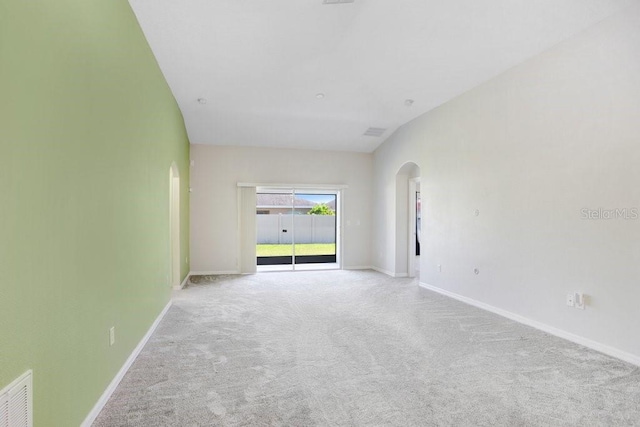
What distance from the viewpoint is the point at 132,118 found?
3.21 meters

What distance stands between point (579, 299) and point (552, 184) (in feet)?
4.13

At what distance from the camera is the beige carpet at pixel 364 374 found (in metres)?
2.26

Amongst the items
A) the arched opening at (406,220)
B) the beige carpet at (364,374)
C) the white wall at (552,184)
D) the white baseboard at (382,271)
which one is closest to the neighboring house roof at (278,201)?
the white baseboard at (382,271)

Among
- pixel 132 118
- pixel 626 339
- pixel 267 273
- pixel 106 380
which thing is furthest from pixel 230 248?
pixel 626 339

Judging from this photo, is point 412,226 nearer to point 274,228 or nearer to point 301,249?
point 301,249

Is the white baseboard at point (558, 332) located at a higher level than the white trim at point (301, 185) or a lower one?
lower

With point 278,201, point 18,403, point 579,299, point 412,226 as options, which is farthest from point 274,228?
point 18,403

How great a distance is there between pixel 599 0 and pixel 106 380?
512 centimetres

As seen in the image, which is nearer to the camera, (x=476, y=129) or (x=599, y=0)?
(x=599, y=0)

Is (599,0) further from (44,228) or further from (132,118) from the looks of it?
(44,228)

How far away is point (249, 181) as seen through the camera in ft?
25.7

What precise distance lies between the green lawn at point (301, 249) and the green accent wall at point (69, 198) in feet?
18.5

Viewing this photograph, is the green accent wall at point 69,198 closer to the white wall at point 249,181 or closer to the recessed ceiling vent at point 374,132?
the white wall at point 249,181

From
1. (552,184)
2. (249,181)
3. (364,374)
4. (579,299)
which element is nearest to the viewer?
(364,374)
